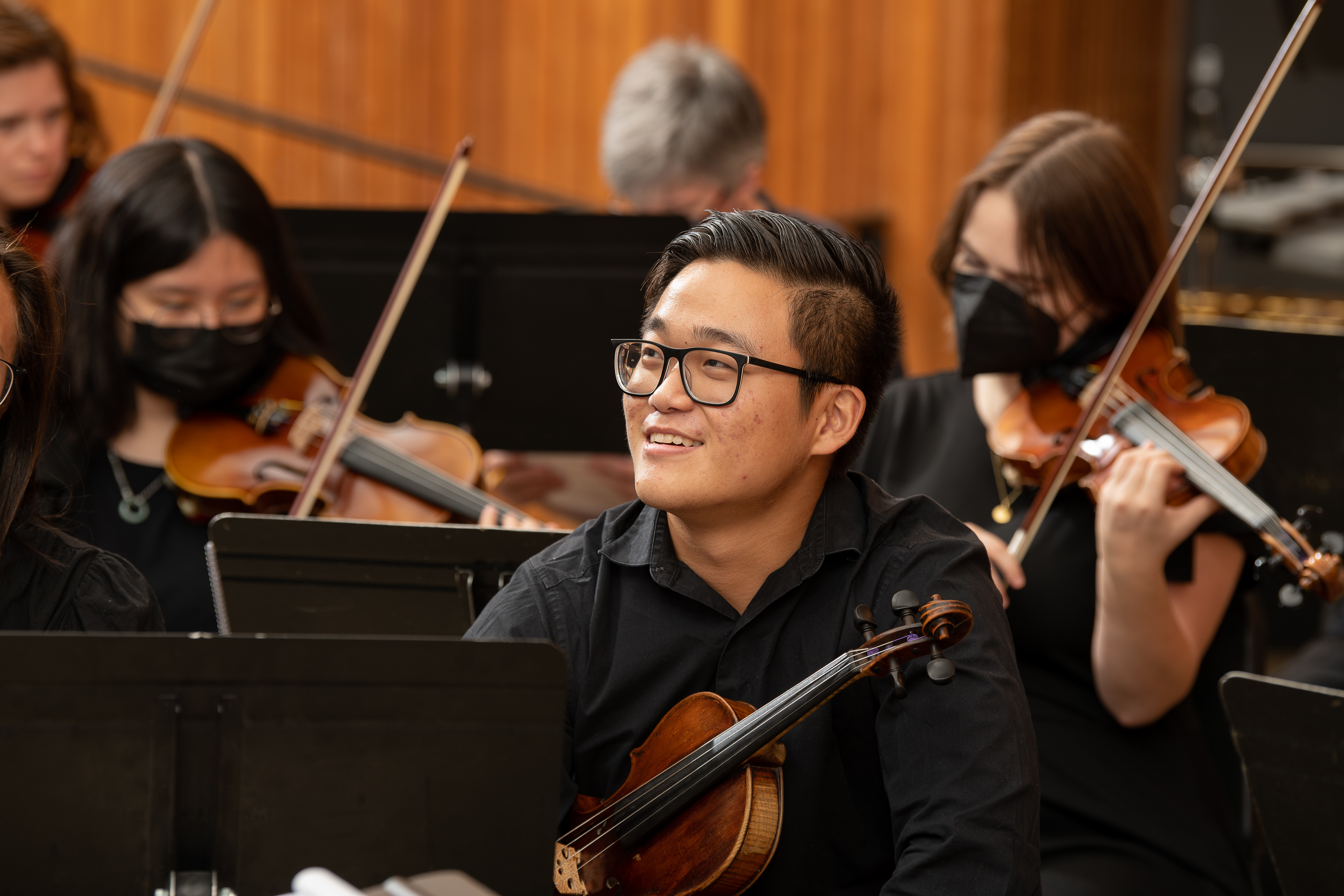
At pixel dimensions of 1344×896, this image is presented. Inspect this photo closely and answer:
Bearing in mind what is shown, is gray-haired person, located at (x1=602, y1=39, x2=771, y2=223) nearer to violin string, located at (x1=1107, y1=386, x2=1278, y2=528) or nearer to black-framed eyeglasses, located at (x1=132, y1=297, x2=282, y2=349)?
black-framed eyeglasses, located at (x1=132, y1=297, x2=282, y2=349)

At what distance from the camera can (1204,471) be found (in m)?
1.73

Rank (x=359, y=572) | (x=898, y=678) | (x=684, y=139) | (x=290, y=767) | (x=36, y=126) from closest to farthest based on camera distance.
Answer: (x=290, y=767) < (x=898, y=678) < (x=359, y=572) < (x=36, y=126) < (x=684, y=139)

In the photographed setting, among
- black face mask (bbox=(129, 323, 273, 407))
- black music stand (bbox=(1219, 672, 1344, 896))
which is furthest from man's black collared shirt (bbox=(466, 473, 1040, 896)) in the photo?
black face mask (bbox=(129, 323, 273, 407))

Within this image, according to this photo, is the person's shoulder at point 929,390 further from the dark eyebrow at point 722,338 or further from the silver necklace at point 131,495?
the silver necklace at point 131,495

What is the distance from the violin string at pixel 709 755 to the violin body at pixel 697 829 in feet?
0.04

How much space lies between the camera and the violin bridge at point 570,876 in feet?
4.17

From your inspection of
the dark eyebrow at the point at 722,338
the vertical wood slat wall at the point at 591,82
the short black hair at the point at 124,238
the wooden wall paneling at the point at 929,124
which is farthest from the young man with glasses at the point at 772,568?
the vertical wood slat wall at the point at 591,82

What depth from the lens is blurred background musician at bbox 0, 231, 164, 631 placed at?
4.48 ft

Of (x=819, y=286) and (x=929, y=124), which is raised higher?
(x=929, y=124)

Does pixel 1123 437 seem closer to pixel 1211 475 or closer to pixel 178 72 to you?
pixel 1211 475

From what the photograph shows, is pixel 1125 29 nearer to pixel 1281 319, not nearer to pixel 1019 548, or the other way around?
pixel 1281 319

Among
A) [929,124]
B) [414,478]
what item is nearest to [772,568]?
[414,478]

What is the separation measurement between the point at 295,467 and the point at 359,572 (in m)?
0.60

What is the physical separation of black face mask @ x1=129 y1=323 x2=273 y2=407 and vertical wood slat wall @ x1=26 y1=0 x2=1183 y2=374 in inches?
86.7
